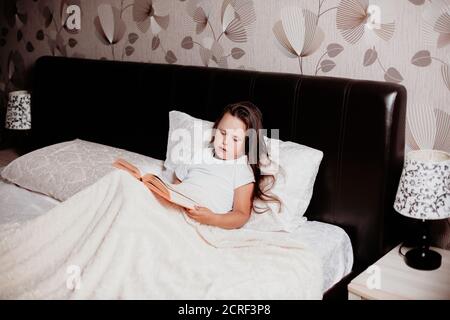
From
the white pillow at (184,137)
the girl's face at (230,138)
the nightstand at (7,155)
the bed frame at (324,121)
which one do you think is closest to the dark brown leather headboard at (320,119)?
the bed frame at (324,121)

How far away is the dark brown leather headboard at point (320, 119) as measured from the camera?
1706 millimetres

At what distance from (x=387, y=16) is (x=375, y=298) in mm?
1023

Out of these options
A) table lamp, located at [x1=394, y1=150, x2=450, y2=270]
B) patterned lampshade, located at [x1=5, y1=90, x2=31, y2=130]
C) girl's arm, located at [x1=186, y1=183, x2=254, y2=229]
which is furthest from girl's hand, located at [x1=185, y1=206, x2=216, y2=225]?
patterned lampshade, located at [x1=5, y1=90, x2=31, y2=130]

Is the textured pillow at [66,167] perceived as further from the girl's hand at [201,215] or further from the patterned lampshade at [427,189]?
the patterned lampshade at [427,189]

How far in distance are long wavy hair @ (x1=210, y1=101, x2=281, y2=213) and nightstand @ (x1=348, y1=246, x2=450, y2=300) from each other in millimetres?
409

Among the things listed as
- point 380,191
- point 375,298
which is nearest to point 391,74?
point 380,191

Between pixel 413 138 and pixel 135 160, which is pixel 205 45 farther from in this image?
pixel 413 138

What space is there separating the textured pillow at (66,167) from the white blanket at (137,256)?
19.7 inches

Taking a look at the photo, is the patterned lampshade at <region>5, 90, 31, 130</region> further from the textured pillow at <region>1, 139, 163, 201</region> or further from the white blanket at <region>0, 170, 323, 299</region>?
the white blanket at <region>0, 170, 323, 299</region>

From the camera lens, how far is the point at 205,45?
2338 mm

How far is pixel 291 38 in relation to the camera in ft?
6.64

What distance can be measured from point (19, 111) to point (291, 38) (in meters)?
1.95

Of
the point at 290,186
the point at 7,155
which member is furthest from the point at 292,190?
the point at 7,155

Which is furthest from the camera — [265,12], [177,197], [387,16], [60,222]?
[265,12]
